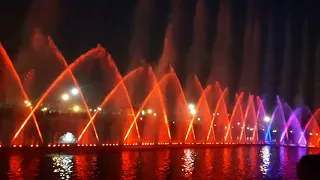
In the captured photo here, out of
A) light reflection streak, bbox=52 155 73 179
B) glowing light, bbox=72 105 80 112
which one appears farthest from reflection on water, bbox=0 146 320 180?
glowing light, bbox=72 105 80 112

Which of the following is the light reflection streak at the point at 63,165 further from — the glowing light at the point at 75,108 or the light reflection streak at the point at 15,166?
the glowing light at the point at 75,108

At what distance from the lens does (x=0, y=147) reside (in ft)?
91.2

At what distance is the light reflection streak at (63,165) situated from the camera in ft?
63.9

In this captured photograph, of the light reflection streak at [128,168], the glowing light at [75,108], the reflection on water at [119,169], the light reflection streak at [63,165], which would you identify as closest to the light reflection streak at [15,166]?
the reflection on water at [119,169]

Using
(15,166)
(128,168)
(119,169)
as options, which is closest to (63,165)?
(15,166)

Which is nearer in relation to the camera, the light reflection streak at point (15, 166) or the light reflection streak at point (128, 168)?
the light reflection streak at point (15, 166)

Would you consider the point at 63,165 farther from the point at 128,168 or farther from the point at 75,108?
the point at 75,108

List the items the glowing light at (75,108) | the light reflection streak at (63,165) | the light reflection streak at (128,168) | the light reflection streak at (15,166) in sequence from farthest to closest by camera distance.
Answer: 1. the glowing light at (75,108)
2. the light reflection streak at (128,168)
3. the light reflection streak at (63,165)
4. the light reflection streak at (15,166)

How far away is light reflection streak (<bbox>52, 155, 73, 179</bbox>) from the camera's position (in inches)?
767

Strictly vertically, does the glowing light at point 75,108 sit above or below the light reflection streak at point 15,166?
above

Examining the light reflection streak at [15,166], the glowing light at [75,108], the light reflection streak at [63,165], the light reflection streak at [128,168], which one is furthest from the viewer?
the glowing light at [75,108]

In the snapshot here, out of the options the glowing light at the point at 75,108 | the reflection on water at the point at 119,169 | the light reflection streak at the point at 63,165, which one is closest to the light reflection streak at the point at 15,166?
the reflection on water at the point at 119,169

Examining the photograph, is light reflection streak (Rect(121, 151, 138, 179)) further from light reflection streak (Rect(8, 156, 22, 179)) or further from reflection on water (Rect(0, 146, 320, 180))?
light reflection streak (Rect(8, 156, 22, 179))

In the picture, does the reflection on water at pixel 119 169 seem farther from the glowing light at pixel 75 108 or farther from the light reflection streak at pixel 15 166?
the glowing light at pixel 75 108
